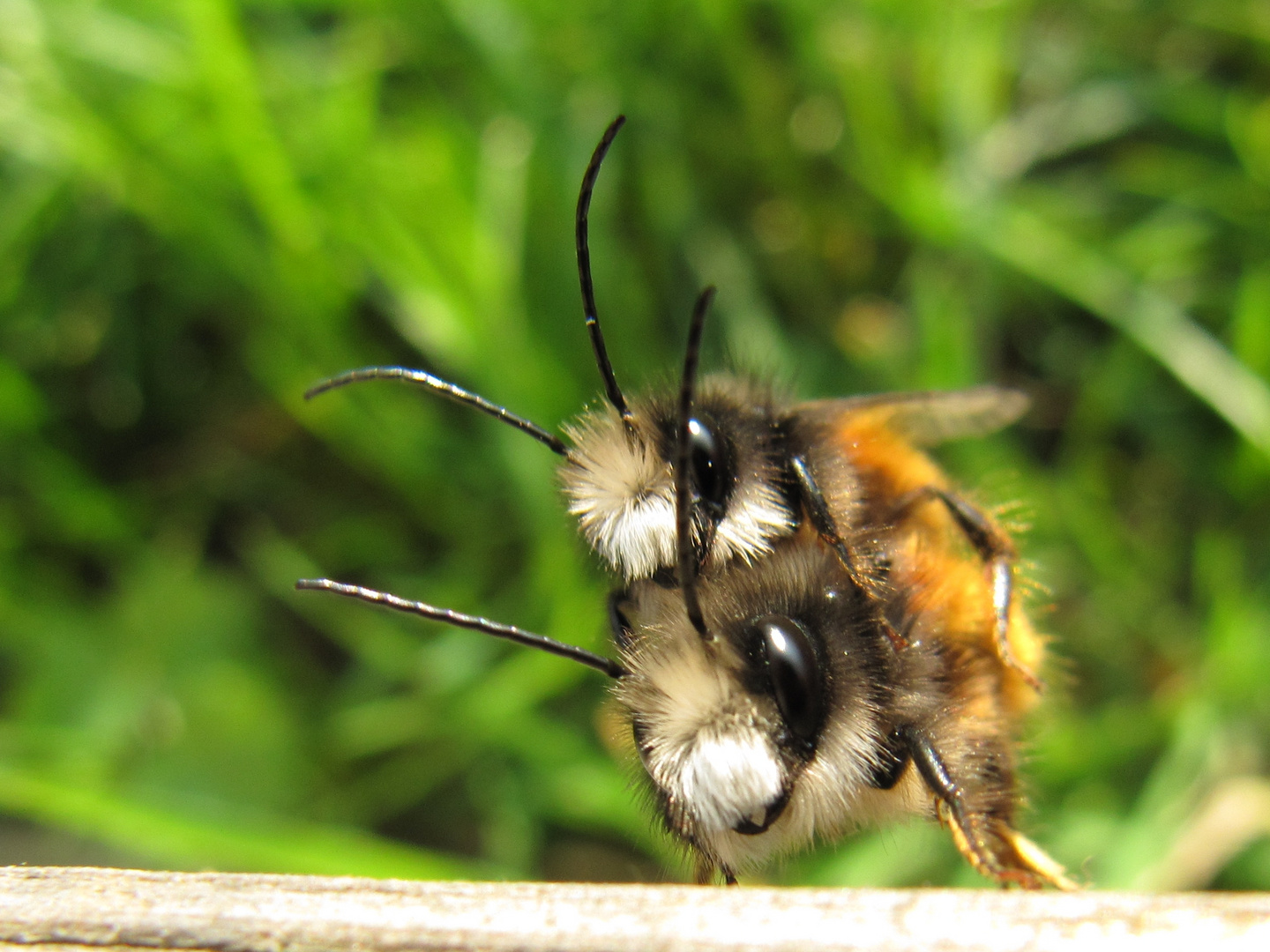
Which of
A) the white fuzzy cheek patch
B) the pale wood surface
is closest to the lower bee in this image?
the white fuzzy cheek patch

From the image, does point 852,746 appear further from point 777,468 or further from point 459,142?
point 459,142

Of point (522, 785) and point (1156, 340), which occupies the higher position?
point (1156, 340)

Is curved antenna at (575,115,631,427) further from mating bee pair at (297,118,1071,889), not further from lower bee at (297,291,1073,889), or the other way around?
lower bee at (297,291,1073,889)

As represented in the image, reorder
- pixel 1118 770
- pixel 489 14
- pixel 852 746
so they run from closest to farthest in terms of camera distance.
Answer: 1. pixel 852 746
2. pixel 1118 770
3. pixel 489 14

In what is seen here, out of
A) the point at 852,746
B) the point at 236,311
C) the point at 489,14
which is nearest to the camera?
the point at 852,746

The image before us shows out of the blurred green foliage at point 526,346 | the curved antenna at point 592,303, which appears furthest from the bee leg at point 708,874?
the blurred green foliage at point 526,346

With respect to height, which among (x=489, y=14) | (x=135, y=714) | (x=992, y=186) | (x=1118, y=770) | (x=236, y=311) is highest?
(x=489, y=14)

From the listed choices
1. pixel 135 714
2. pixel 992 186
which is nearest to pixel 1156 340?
pixel 992 186

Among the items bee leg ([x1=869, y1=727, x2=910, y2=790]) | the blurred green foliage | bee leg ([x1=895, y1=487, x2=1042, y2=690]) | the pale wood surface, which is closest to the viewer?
the pale wood surface
